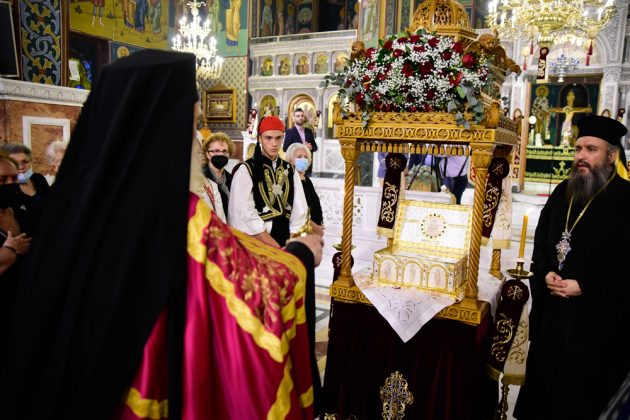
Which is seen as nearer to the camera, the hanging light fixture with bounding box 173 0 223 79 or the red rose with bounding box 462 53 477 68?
the red rose with bounding box 462 53 477 68

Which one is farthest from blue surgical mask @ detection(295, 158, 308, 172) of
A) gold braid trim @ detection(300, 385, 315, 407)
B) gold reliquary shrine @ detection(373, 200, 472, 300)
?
gold braid trim @ detection(300, 385, 315, 407)

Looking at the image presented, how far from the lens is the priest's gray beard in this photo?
106 inches

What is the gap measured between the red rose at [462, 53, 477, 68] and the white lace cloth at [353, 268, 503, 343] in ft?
4.18

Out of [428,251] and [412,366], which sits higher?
[428,251]

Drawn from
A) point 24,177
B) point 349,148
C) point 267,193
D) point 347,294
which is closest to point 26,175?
point 24,177

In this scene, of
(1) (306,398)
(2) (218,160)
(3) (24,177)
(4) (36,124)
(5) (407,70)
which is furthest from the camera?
(4) (36,124)

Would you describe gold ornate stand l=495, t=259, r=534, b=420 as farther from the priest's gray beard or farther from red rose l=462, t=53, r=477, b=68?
red rose l=462, t=53, r=477, b=68

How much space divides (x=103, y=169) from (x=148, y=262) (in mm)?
267

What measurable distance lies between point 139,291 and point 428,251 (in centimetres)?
223

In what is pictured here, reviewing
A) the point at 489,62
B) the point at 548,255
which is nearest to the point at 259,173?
the point at 489,62

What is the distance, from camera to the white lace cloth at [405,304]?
254 centimetres

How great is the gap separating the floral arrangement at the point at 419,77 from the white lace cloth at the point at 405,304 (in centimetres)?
98

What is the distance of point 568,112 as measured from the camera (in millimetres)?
16391

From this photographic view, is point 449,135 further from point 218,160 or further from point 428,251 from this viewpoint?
point 218,160
